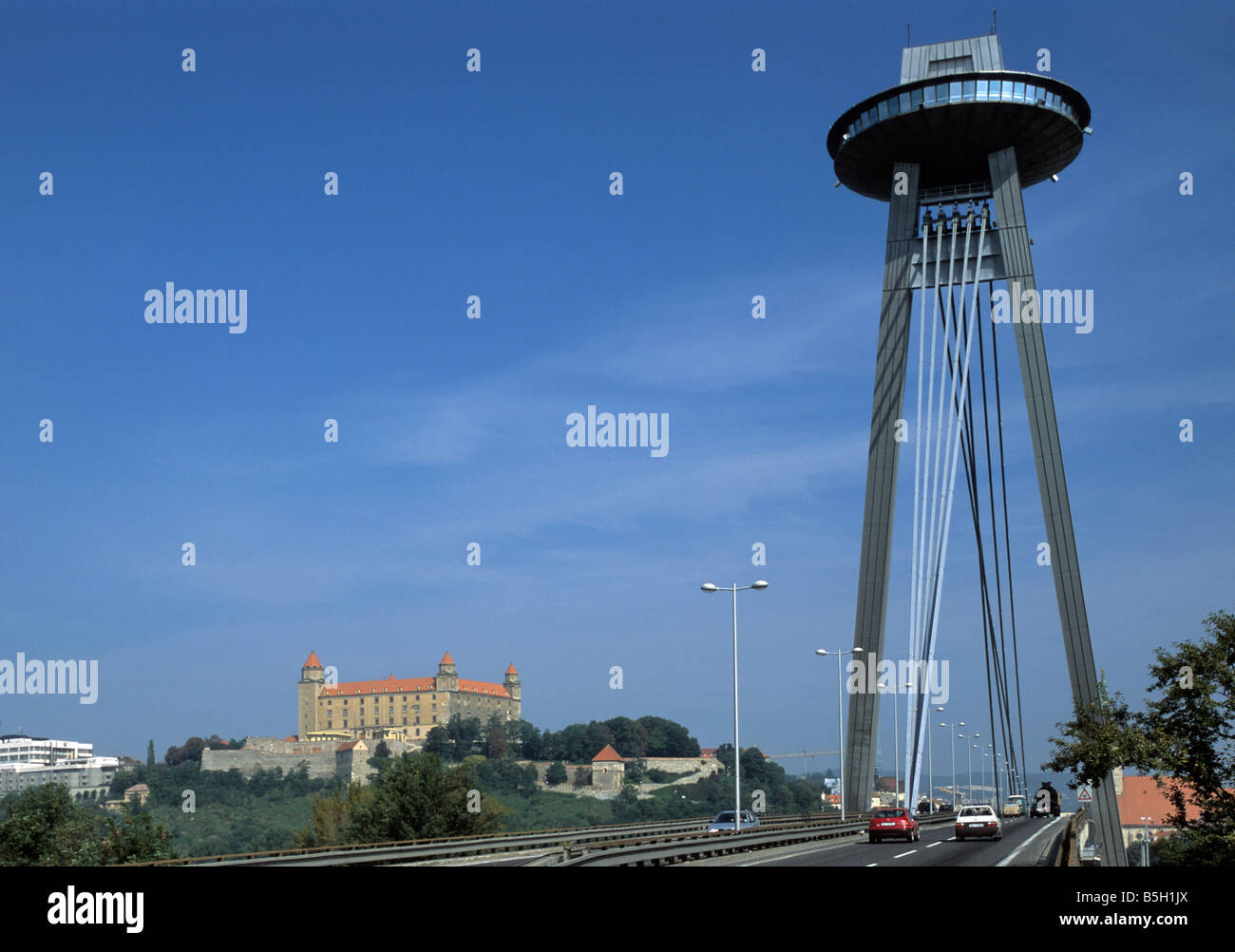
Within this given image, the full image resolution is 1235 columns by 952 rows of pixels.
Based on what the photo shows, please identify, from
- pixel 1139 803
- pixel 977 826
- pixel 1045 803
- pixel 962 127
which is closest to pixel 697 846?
pixel 977 826

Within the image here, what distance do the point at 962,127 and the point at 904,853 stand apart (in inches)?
1557

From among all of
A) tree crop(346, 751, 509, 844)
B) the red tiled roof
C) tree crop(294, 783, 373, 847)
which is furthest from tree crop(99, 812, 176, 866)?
the red tiled roof

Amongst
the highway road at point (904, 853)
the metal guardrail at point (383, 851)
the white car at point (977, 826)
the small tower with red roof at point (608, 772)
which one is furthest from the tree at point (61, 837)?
the small tower with red roof at point (608, 772)

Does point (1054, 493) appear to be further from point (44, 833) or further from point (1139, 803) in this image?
point (1139, 803)

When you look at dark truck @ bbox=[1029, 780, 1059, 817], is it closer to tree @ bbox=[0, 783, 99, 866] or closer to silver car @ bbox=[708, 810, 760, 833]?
silver car @ bbox=[708, 810, 760, 833]

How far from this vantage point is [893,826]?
39344mm

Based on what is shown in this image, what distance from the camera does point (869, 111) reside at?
194ft

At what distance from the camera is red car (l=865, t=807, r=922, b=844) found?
1550 inches

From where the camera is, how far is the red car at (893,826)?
39375 mm

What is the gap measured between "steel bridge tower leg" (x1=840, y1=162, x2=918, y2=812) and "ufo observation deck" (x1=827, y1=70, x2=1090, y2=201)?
768 centimetres
